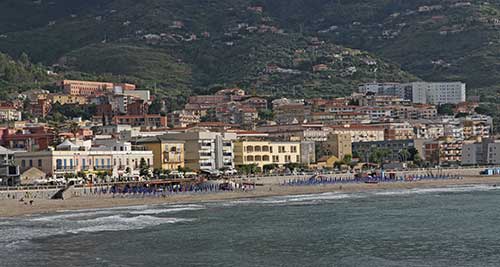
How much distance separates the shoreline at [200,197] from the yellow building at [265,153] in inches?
536

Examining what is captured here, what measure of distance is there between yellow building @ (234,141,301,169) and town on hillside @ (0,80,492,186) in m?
0.10

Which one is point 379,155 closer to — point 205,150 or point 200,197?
point 205,150

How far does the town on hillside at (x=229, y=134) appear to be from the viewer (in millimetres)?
92375

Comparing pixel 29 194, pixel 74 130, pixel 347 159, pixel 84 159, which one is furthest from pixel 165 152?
pixel 29 194

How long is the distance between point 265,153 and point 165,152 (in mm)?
14213

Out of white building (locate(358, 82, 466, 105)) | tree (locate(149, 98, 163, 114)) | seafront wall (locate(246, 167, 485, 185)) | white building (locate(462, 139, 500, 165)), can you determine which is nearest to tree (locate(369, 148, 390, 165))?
white building (locate(462, 139, 500, 165))

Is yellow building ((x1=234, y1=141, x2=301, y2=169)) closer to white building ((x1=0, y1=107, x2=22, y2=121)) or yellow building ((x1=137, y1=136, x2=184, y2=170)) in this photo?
yellow building ((x1=137, y1=136, x2=184, y2=170))

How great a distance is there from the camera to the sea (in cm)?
4447

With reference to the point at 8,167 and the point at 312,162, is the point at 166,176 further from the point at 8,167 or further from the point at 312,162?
the point at 312,162

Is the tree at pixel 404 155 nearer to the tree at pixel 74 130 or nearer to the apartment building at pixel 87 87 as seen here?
the tree at pixel 74 130

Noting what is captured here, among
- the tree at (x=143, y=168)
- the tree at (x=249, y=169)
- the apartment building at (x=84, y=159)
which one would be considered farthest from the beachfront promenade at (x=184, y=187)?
the apartment building at (x=84, y=159)

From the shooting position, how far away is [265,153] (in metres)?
112

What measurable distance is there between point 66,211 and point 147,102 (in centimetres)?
10289

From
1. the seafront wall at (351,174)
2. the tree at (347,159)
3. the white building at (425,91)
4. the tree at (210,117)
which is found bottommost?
the seafront wall at (351,174)
